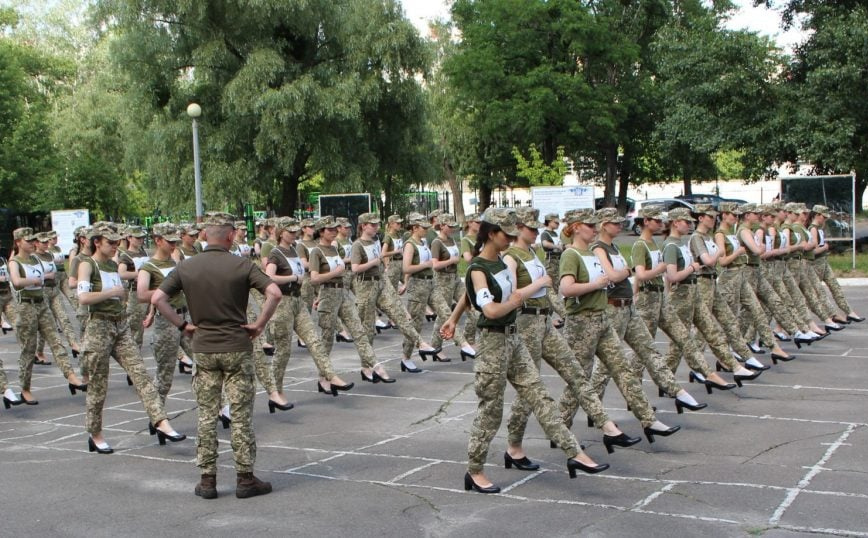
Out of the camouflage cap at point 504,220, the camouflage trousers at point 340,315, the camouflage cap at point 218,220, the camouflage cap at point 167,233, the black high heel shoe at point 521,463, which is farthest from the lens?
the camouflage trousers at point 340,315

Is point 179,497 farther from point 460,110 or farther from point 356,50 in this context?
point 460,110

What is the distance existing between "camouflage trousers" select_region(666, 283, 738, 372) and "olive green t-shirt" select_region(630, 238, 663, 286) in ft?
2.25

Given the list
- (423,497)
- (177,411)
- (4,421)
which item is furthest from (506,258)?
(4,421)

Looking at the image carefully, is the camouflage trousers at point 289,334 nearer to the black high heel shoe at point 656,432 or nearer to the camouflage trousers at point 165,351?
the camouflage trousers at point 165,351

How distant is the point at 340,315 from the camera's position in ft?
38.8

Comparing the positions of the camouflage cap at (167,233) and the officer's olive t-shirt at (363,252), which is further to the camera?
the officer's olive t-shirt at (363,252)

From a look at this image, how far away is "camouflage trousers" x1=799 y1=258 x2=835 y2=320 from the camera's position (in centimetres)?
1474

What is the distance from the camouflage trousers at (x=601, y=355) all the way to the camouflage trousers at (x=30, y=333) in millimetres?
6556

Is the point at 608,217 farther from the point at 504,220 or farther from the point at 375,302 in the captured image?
the point at 375,302

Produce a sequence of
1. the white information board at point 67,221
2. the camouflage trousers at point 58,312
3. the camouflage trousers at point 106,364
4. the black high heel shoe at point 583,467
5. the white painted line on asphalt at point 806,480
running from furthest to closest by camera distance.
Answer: the white information board at point 67,221, the camouflage trousers at point 58,312, the camouflage trousers at point 106,364, the black high heel shoe at point 583,467, the white painted line on asphalt at point 806,480

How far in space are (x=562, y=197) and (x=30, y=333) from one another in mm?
15018

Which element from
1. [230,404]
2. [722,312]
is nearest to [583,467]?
[230,404]

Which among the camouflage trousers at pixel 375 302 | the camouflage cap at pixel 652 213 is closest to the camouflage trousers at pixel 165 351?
the camouflage trousers at pixel 375 302

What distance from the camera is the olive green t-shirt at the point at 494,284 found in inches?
278
